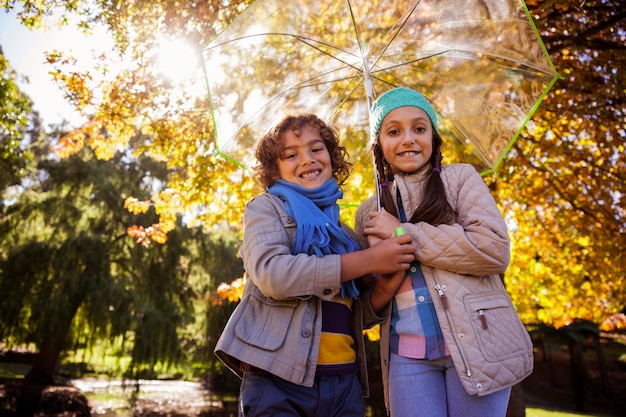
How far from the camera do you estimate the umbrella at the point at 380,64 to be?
7.66 feet

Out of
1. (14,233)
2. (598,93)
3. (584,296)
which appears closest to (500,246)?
(598,93)

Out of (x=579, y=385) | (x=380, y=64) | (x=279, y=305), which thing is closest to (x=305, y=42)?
(x=380, y=64)

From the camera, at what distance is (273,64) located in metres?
2.54

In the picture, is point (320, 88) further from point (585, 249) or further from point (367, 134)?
point (585, 249)

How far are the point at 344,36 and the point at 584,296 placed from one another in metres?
7.77

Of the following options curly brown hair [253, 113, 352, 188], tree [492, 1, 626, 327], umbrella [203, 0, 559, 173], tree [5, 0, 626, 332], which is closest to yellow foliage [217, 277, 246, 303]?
tree [5, 0, 626, 332]

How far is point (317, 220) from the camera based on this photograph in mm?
1895

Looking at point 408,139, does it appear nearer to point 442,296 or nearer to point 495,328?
point 442,296

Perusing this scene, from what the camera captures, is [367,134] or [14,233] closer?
[367,134]

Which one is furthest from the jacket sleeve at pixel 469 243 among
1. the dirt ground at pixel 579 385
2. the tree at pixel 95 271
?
the dirt ground at pixel 579 385

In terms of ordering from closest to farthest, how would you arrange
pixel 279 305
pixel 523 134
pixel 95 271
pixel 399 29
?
pixel 279 305 → pixel 399 29 → pixel 523 134 → pixel 95 271

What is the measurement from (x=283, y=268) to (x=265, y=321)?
241 mm

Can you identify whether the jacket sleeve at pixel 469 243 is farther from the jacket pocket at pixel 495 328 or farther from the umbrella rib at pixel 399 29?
the umbrella rib at pixel 399 29

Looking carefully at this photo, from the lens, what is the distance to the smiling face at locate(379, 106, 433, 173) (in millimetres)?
2080
